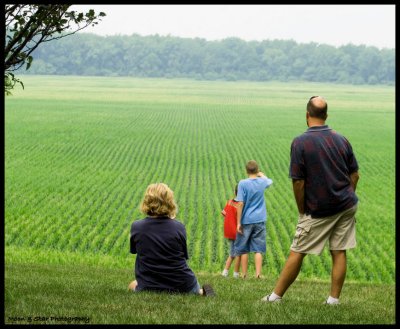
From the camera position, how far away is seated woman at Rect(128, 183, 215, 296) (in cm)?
617

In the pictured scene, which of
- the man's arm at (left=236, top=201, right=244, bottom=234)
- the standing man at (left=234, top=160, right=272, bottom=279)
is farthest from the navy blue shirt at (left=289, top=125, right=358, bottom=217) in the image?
Result: the man's arm at (left=236, top=201, right=244, bottom=234)

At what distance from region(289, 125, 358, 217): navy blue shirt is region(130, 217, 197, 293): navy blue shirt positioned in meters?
1.10

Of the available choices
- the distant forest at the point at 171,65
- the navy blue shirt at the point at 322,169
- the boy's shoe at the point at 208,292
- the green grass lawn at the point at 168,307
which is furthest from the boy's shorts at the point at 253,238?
the distant forest at the point at 171,65

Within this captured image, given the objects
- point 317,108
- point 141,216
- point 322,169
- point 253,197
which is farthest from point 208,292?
point 141,216

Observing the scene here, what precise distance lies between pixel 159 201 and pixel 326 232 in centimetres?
131

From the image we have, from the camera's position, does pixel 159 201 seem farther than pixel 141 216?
No

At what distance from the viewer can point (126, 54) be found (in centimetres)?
19012

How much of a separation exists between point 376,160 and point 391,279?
22.3 m

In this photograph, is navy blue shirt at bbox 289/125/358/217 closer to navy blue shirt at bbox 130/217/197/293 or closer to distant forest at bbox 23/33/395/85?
navy blue shirt at bbox 130/217/197/293

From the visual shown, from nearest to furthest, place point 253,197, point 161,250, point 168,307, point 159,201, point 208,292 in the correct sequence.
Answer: point 168,307 < point 159,201 < point 161,250 < point 208,292 < point 253,197

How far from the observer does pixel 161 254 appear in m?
6.22

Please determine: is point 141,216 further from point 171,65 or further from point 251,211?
point 171,65

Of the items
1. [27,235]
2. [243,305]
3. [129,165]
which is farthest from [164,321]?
[129,165]

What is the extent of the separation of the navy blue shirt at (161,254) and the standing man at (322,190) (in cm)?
88
